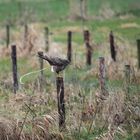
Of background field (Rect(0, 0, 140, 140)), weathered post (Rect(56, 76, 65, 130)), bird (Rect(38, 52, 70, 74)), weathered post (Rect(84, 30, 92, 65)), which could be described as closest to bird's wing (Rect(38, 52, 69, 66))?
bird (Rect(38, 52, 70, 74))

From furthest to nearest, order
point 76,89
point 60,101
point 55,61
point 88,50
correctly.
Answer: point 88,50 → point 76,89 → point 60,101 → point 55,61

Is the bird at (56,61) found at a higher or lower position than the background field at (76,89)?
higher

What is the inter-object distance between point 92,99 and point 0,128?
227cm

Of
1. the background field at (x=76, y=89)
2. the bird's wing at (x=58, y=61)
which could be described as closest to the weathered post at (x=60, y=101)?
the background field at (x=76, y=89)

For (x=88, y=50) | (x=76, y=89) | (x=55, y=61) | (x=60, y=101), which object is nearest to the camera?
(x=55, y=61)

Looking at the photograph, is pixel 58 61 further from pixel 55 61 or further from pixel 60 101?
pixel 60 101

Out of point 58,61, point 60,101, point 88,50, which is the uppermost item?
point 58,61

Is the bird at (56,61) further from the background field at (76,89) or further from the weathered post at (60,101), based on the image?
the background field at (76,89)

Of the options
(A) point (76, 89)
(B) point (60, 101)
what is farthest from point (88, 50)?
(B) point (60, 101)

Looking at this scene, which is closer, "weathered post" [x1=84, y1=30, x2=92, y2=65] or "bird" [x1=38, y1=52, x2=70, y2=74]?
"bird" [x1=38, y1=52, x2=70, y2=74]

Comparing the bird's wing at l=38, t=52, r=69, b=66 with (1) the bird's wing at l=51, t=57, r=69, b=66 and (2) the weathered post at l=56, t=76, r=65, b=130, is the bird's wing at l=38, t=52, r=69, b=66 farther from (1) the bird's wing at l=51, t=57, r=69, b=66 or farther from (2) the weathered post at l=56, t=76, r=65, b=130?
(2) the weathered post at l=56, t=76, r=65, b=130

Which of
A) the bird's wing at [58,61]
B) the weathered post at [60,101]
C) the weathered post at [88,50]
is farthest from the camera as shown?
the weathered post at [88,50]

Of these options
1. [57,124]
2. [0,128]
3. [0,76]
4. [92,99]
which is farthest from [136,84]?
[0,76]

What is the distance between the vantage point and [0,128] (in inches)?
555
